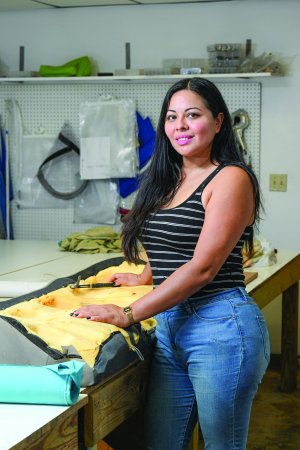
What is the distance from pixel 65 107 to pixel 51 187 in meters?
0.50

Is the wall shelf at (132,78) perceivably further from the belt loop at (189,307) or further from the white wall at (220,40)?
the belt loop at (189,307)

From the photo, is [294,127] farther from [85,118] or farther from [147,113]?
[85,118]

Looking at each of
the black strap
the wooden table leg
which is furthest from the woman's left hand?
the black strap

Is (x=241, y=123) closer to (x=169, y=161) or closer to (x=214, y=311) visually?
(x=169, y=161)

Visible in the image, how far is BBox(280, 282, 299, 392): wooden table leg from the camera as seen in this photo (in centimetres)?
445

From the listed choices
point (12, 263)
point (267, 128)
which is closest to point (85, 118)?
point (267, 128)

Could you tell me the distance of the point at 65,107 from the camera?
509 cm

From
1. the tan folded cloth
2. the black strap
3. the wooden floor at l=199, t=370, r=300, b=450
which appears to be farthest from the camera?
the black strap

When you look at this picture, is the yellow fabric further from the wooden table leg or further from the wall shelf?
the wall shelf

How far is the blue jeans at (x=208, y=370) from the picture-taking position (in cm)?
188

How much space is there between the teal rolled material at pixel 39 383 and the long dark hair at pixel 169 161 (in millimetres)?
526

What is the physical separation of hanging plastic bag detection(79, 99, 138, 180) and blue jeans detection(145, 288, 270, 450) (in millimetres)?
2986

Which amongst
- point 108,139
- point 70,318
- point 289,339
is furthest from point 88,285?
point 108,139

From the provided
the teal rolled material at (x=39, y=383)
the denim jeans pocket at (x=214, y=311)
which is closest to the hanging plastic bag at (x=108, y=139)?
the denim jeans pocket at (x=214, y=311)
